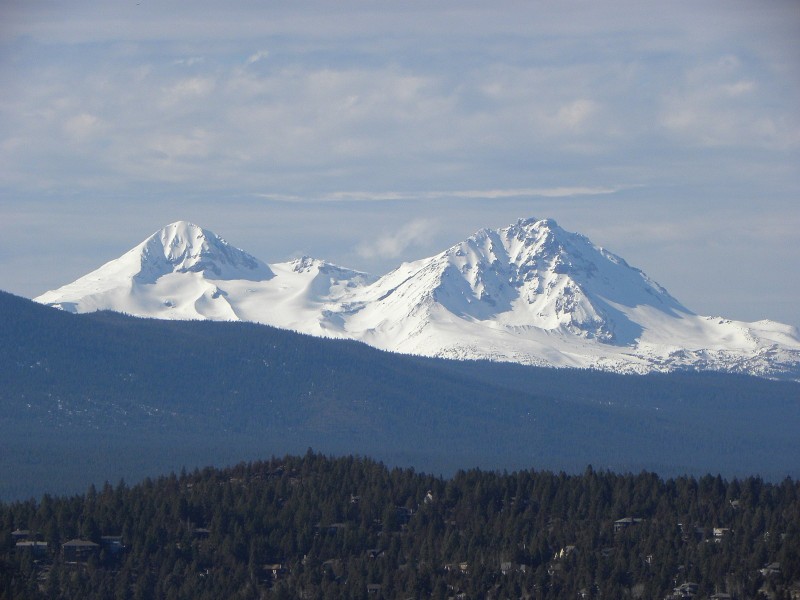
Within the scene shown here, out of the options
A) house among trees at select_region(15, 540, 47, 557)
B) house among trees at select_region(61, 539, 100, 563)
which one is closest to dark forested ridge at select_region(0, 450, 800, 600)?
house among trees at select_region(61, 539, 100, 563)

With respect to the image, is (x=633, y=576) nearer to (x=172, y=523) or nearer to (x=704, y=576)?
(x=704, y=576)

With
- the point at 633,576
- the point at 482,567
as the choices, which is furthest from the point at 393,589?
the point at 633,576

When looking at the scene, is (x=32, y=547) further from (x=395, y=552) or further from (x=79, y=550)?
(x=395, y=552)

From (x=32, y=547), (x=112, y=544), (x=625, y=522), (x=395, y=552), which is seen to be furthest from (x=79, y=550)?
(x=625, y=522)

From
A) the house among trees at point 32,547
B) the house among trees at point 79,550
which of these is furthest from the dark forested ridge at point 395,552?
the house among trees at point 32,547

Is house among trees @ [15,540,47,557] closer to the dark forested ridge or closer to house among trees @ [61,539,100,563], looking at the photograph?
the dark forested ridge

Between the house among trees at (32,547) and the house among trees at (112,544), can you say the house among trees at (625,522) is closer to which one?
the house among trees at (112,544)
